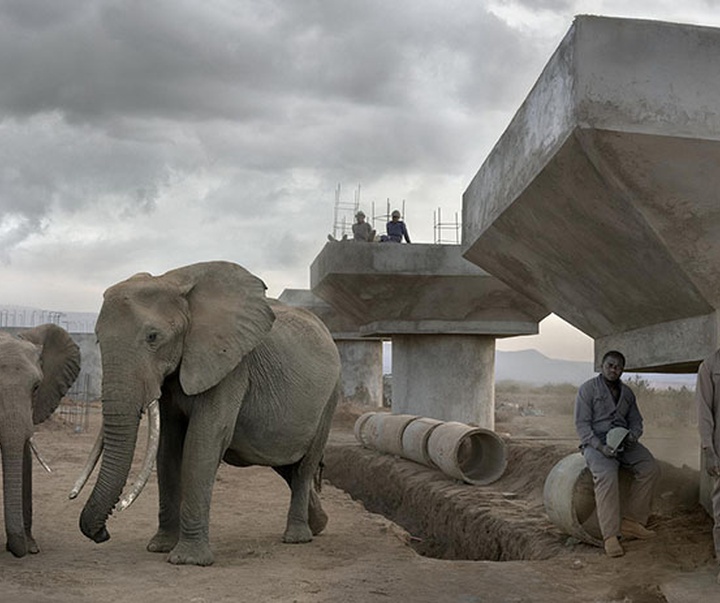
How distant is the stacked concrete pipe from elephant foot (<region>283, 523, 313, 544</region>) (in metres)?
4.73

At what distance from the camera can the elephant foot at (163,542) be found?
801 centimetres

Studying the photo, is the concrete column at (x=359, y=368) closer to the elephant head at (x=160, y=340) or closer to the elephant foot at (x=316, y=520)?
the elephant foot at (x=316, y=520)

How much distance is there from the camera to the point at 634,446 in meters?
8.19

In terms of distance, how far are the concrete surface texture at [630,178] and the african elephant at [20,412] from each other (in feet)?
14.3

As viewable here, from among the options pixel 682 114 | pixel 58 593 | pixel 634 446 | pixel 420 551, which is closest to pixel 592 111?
pixel 682 114

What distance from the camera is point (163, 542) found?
8.04 m

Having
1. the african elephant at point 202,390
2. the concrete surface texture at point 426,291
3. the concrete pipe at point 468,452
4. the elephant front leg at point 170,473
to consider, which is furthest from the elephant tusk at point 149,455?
the concrete surface texture at point 426,291

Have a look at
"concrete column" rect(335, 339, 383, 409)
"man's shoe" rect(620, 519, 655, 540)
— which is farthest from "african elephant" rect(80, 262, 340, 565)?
"concrete column" rect(335, 339, 383, 409)

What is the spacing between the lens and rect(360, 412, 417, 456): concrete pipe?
16.1 meters

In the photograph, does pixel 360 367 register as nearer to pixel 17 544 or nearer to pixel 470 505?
pixel 470 505

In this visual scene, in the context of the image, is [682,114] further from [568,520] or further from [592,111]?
[568,520]

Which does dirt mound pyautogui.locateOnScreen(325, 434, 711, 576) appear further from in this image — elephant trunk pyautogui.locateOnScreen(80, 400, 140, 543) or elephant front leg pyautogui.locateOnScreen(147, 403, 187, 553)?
elephant trunk pyautogui.locateOnScreen(80, 400, 140, 543)

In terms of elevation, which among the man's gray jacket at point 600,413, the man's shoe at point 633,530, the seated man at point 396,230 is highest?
the seated man at point 396,230

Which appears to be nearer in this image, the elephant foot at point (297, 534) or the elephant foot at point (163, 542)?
the elephant foot at point (163, 542)
